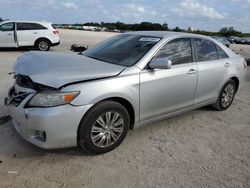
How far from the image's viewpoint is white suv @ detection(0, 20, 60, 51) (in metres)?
14.5

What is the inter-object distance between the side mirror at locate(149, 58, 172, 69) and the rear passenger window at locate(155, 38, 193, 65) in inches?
9.0

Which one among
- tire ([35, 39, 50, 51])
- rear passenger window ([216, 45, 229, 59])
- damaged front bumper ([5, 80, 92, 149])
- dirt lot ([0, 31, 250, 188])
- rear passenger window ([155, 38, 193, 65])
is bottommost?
dirt lot ([0, 31, 250, 188])

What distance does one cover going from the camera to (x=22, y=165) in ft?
11.5

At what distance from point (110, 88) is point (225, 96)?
303cm

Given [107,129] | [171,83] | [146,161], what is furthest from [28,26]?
[146,161]

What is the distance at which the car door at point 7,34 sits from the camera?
14398 millimetres

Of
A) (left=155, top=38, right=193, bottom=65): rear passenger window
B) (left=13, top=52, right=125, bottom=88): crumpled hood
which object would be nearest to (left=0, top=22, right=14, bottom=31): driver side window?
(left=13, top=52, right=125, bottom=88): crumpled hood

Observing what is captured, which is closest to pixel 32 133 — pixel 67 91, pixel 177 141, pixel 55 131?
pixel 55 131

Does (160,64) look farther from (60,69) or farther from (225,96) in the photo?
(225,96)

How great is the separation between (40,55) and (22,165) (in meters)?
1.62

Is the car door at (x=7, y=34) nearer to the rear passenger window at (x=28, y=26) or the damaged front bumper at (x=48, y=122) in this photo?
the rear passenger window at (x=28, y=26)

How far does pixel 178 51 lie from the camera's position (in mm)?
4680

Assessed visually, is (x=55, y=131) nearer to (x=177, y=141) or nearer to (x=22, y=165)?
(x=22, y=165)

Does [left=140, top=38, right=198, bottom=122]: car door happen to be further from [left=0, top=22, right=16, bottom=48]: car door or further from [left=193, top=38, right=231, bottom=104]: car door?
[left=0, top=22, right=16, bottom=48]: car door
